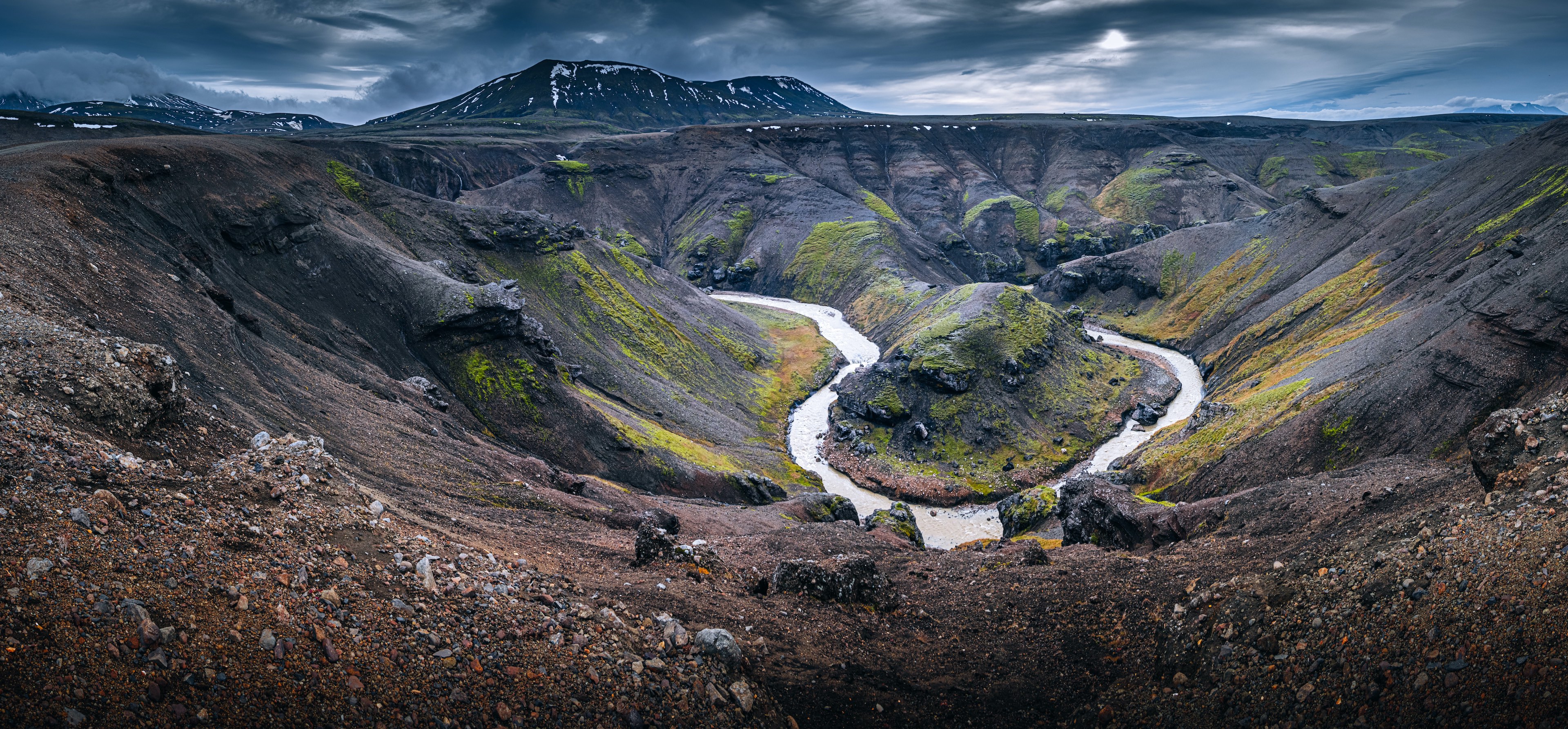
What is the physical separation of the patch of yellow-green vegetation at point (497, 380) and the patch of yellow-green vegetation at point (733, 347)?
4443 centimetres

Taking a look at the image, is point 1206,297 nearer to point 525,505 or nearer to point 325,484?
point 525,505

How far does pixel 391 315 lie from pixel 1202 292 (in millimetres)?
132609

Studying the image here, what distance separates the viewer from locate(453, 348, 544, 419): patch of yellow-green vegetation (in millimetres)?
54781

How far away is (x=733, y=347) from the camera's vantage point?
4038 inches

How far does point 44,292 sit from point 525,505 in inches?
719

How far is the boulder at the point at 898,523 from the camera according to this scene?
48.0 metres

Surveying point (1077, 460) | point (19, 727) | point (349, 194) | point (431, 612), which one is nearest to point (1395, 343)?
point (1077, 460)

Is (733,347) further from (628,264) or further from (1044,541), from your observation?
(1044,541)

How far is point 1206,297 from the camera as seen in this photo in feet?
400

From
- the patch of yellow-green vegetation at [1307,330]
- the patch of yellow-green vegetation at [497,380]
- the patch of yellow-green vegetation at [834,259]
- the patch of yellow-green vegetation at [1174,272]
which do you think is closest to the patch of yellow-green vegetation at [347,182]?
the patch of yellow-green vegetation at [497,380]

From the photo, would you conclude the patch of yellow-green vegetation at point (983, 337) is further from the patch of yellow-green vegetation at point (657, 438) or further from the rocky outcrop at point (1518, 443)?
the rocky outcrop at point (1518, 443)

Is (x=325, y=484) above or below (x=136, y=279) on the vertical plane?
below

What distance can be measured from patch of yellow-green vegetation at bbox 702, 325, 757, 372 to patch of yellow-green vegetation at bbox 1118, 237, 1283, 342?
250 feet

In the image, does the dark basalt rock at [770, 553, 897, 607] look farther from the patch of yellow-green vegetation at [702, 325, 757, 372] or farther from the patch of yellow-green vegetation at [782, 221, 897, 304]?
the patch of yellow-green vegetation at [782, 221, 897, 304]
